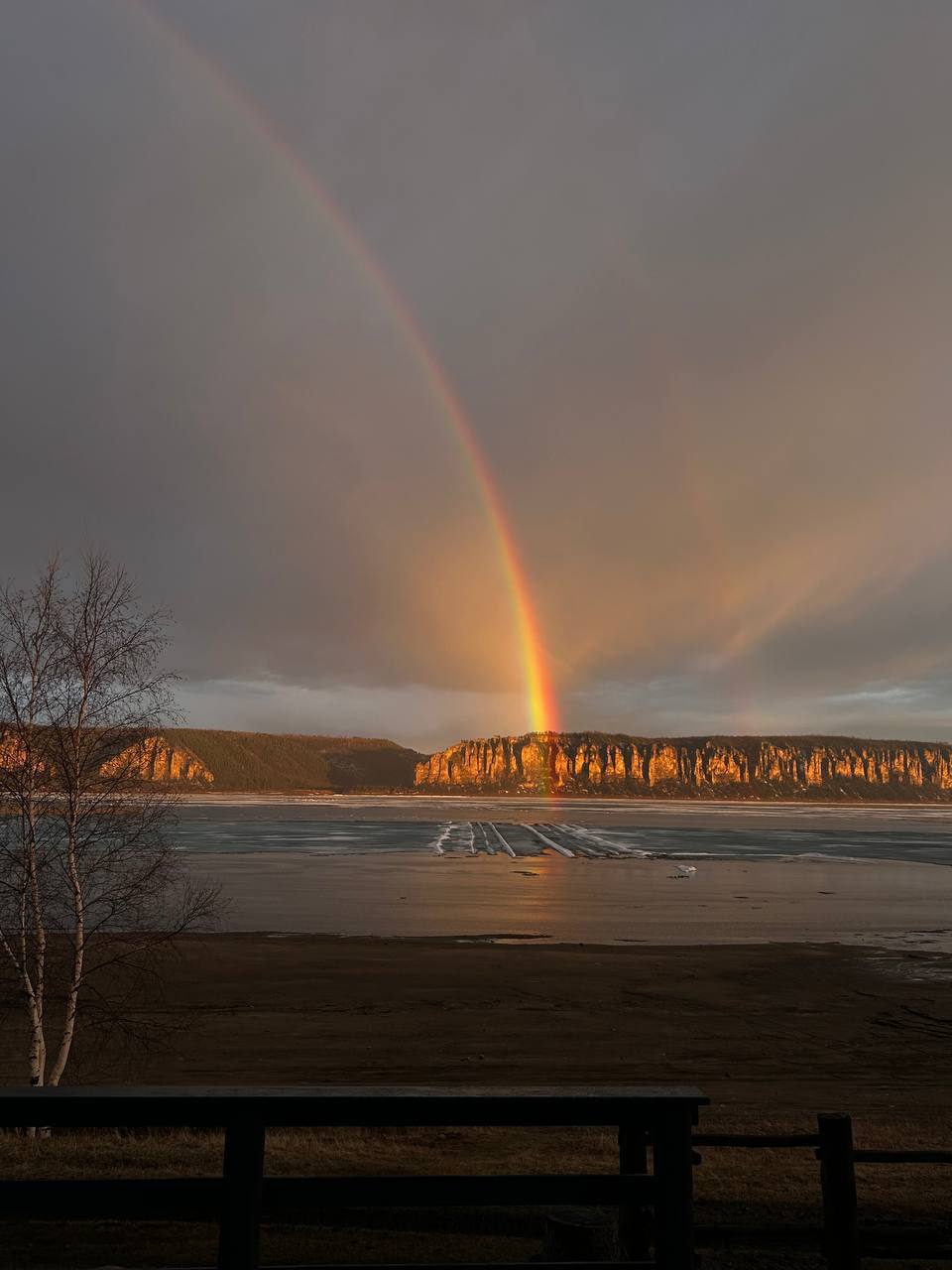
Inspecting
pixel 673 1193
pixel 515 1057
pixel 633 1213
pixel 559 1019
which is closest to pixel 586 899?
pixel 559 1019

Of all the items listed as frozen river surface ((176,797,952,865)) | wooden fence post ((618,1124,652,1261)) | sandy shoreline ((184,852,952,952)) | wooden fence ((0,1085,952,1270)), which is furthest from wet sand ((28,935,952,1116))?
frozen river surface ((176,797,952,865))

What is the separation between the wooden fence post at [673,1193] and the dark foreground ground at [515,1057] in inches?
147

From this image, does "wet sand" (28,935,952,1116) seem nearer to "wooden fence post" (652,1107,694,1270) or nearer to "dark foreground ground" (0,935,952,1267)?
"dark foreground ground" (0,935,952,1267)

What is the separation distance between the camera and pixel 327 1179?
332 cm

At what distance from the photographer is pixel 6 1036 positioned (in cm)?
1839

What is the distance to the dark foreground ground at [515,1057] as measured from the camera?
6.91m

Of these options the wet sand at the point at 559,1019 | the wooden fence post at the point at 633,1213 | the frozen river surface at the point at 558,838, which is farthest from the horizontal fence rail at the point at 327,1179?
the frozen river surface at the point at 558,838

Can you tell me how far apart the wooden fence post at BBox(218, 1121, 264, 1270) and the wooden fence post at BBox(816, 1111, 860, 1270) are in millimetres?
3993

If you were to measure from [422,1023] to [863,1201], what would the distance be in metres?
12.8

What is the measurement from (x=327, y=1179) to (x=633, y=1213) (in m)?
2.95

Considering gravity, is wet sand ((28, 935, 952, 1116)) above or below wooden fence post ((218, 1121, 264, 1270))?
below

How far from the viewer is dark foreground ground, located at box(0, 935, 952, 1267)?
6.91 metres

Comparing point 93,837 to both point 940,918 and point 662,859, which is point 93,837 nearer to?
point 940,918

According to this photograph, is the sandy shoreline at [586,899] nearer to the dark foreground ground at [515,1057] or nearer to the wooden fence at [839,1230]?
the dark foreground ground at [515,1057]
